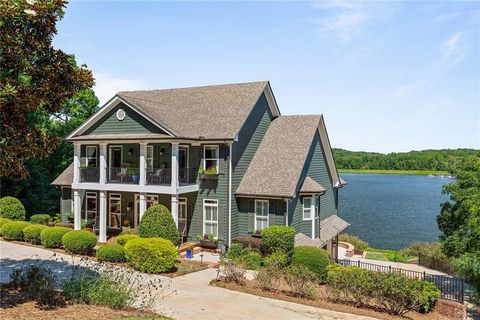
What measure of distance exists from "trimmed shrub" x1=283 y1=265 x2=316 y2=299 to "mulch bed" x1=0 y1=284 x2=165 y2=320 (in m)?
6.04

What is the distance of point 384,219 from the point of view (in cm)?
5875

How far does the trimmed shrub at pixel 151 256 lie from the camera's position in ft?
56.0

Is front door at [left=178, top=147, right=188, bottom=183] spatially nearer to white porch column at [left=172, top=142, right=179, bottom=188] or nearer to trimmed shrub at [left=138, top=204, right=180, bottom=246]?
white porch column at [left=172, top=142, right=179, bottom=188]

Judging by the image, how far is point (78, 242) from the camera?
19484mm

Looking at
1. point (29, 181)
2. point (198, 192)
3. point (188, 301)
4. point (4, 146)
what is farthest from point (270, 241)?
point (29, 181)

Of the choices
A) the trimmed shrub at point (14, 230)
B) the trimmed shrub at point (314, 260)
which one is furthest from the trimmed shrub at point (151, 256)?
the trimmed shrub at point (14, 230)

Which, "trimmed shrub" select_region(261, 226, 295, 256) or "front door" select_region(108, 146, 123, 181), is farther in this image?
"front door" select_region(108, 146, 123, 181)

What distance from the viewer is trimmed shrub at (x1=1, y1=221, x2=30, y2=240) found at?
2272cm

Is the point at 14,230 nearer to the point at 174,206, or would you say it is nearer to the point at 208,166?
the point at 174,206

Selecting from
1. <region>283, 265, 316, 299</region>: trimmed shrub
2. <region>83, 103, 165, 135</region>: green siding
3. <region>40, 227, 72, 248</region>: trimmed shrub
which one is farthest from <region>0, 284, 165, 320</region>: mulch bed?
<region>83, 103, 165, 135</region>: green siding

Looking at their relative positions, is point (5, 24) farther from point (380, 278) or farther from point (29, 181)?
point (29, 181)

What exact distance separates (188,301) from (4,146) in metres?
7.65

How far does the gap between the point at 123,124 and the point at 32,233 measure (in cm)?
800

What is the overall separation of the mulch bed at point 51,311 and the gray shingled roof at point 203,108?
12232 millimetres
